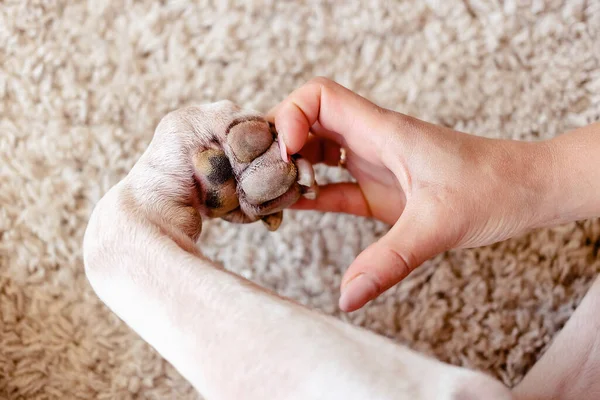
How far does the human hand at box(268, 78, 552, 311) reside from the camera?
0.61 metres

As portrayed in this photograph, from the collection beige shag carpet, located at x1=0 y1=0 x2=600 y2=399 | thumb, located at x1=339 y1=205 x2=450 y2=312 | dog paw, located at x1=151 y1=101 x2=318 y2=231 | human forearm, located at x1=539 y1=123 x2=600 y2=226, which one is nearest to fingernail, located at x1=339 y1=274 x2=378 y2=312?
thumb, located at x1=339 y1=205 x2=450 y2=312

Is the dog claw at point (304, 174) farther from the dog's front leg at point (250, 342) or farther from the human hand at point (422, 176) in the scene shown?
the dog's front leg at point (250, 342)

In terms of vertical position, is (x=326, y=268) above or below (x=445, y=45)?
below

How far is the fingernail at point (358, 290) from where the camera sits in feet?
1.94

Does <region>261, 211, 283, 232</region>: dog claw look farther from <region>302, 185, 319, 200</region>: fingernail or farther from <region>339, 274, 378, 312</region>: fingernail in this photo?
Answer: <region>339, 274, 378, 312</region>: fingernail

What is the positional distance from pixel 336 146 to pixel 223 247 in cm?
25

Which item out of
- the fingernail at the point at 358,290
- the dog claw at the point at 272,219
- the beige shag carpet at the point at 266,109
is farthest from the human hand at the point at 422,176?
the beige shag carpet at the point at 266,109

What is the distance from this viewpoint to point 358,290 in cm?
59

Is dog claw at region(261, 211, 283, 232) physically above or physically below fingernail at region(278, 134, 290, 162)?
below

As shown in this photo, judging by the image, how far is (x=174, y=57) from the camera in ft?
3.48

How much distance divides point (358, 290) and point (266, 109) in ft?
1.72

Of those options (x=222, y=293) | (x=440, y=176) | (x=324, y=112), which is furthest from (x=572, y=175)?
(x=222, y=293)

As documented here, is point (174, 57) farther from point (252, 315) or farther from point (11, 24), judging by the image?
point (252, 315)

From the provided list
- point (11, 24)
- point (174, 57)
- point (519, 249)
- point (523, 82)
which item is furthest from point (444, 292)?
point (11, 24)
